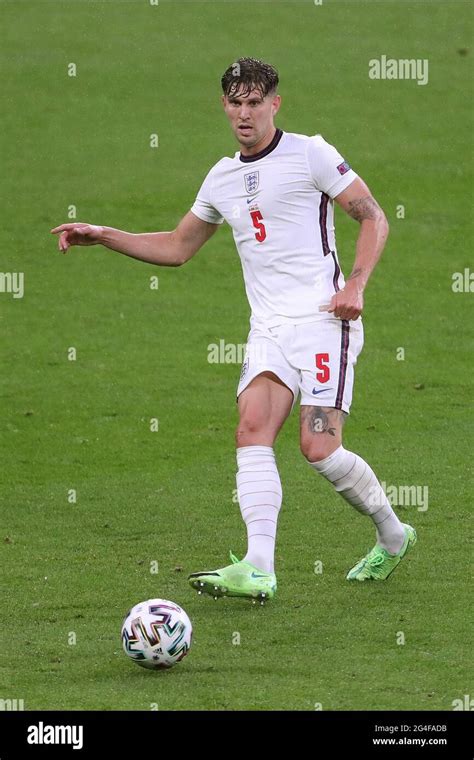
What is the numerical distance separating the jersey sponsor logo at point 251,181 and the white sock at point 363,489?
4.65 feet

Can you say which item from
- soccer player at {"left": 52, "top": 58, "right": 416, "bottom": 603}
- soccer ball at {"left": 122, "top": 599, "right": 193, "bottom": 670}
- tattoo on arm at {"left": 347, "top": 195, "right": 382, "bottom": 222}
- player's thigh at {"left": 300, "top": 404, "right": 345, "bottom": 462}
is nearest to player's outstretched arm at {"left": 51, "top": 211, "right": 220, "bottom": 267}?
soccer player at {"left": 52, "top": 58, "right": 416, "bottom": 603}

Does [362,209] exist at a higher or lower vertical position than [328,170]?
lower

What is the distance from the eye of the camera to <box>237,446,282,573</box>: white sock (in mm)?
7293

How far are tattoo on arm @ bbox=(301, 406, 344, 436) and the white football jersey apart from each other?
0.47 m

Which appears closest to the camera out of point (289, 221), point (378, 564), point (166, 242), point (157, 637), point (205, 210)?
point (157, 637)

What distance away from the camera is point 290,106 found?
20.6 meters

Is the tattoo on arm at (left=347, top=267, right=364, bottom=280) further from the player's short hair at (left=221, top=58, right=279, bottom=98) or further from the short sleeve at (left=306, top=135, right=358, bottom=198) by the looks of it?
the player's short hair at (left=221, top=58, right=279, bottom=98)

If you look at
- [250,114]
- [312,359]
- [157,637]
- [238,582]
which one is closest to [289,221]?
[250,114]

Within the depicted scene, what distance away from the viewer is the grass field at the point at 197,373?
6.75 m

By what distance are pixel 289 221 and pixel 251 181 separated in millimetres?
291

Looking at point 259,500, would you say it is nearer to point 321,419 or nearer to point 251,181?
point 321,419

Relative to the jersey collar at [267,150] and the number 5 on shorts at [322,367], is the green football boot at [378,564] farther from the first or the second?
the jersey collar at [267,150]

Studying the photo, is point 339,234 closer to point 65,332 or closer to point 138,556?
point 65,332

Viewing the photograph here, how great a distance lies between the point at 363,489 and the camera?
755 cm
